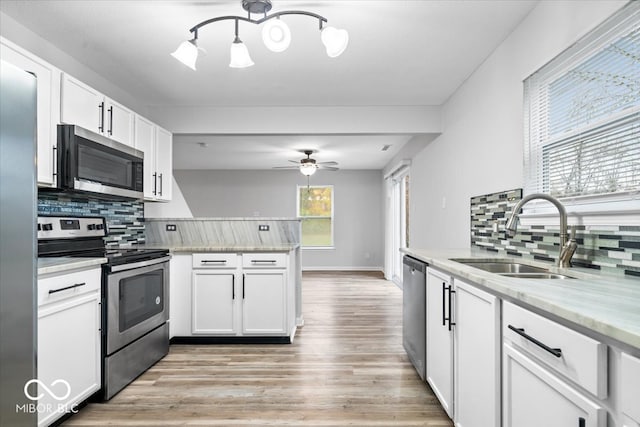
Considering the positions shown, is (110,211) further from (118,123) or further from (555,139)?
(555,139)

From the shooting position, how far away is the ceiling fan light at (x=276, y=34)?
78.3 inches

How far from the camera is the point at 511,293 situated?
1287mm

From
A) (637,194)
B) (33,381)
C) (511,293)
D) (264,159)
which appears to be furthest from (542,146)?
(264,159)

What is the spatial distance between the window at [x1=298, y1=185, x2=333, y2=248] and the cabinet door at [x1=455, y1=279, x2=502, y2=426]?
6.94 meters

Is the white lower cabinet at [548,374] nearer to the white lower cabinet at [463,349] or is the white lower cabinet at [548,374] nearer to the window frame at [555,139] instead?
the white lower cabinet at [463,349]

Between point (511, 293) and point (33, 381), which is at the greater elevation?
point (511, 293)

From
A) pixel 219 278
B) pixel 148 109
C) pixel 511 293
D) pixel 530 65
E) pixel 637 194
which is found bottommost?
pixel 219 278

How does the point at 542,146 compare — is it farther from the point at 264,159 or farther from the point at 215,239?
the point at 264,159

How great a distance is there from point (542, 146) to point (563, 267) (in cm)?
83

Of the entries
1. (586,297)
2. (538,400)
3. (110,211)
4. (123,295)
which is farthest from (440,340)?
(110,211)

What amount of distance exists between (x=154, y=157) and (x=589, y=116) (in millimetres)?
3374

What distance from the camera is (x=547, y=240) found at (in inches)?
84.4

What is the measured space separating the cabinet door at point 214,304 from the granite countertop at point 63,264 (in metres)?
1.22

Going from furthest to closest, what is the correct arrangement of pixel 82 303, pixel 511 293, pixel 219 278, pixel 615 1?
pixel 219 278 → pixel 82 303 → pixel 615 1 → pixel 511 293
